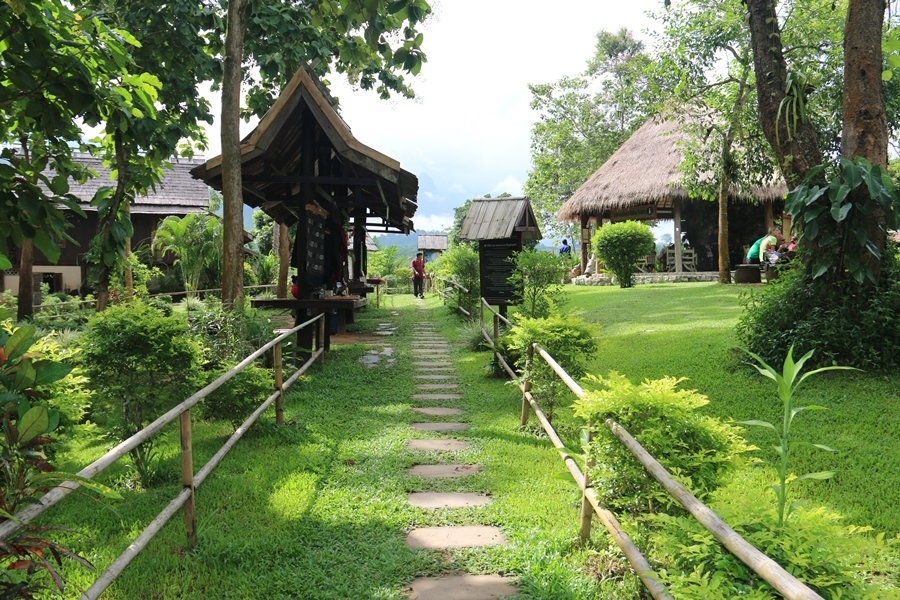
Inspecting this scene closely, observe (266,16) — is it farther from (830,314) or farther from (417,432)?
(830,314)

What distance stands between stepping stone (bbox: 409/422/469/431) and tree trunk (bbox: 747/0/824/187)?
3942 millimetres

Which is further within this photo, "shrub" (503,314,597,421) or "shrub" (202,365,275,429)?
"shrub" (503,314,597,421)

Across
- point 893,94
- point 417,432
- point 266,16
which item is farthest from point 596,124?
point 417,432

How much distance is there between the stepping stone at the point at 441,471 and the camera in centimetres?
427

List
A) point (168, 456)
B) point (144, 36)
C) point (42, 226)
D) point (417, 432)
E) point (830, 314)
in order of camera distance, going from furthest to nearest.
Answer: point (144, 36)
point (830, 314)
point (417, 432)
point (168, 456)
point (42, 226)

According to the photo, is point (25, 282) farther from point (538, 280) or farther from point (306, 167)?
point (538, 280)

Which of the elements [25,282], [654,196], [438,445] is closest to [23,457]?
[438,445]

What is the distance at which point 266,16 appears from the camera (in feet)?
27.0

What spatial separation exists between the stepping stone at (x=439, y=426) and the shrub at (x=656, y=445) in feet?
8.54

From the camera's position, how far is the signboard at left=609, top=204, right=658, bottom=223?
72.0 feet

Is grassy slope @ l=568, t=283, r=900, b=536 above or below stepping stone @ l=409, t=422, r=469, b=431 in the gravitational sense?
above

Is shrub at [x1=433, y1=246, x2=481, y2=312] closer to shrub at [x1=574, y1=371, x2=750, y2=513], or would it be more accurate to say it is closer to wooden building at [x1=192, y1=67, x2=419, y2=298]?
wooden building at [x1=192, y1=67, x2=419, y2=298]

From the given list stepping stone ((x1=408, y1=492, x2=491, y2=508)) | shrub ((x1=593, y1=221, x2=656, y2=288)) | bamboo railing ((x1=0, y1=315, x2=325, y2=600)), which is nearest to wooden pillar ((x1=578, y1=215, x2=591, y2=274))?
shrub ((x1=593, y1=221, x2=656, y2=288))

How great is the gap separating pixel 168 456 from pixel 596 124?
30.1 metres
